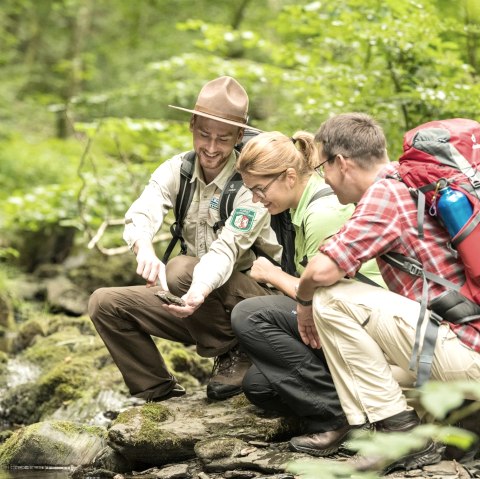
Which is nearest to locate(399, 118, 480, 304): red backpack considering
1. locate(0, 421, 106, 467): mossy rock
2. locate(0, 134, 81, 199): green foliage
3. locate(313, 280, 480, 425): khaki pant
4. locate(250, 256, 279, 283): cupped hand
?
locate(313, 280, 480, 425): khaki pant

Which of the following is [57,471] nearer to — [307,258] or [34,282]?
[307,258]

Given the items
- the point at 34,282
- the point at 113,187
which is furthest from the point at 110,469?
the point at 34,282

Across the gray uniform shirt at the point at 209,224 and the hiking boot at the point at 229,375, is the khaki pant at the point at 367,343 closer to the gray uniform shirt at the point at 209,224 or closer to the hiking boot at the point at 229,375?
the gray uniform shirt at the point at 209,224

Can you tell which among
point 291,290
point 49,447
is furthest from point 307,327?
point 49,447

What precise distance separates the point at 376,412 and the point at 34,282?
7.88 m

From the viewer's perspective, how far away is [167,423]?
434 centimetres

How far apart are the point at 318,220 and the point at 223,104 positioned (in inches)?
45.1

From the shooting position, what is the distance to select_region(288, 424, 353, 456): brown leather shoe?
12.4 ft

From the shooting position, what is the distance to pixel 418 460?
3457 millimetres

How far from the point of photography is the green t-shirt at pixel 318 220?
377cm

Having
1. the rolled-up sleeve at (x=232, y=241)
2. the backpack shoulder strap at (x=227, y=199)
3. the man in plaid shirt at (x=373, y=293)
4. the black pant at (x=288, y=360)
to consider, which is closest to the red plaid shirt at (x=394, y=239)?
the man in plaid shirt at (x=373, y=293)

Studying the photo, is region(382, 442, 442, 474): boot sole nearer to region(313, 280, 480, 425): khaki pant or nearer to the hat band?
region(313, 280, 480, 425): khaki pant

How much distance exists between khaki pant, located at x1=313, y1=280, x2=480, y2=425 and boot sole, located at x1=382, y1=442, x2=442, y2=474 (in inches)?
9.2

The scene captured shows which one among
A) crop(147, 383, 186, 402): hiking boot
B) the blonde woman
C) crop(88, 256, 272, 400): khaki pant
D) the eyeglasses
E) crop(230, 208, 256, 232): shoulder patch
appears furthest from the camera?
crop(147, 383, 186, 402): hiking boot
